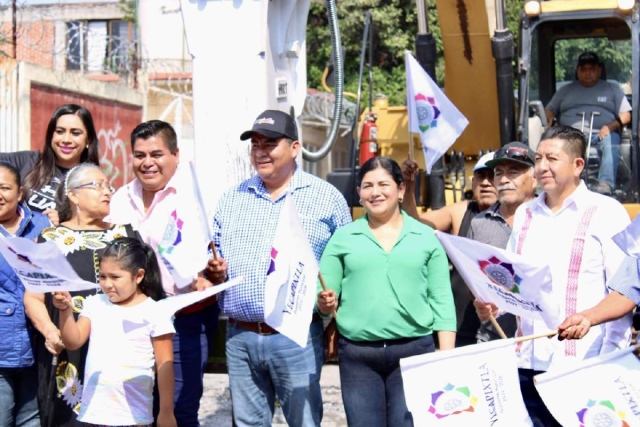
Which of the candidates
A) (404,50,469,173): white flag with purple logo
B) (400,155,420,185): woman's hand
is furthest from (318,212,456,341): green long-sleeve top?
(404,50,469,173): white flag with purple logo

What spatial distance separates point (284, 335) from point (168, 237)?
75cm

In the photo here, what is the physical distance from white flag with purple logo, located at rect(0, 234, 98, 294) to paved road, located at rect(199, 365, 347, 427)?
293cm

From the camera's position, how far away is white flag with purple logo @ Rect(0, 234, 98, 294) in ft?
14.9

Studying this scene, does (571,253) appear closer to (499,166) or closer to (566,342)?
(566,342)

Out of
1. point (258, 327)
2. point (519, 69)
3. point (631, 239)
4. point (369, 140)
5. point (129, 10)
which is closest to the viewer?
point (631, 239)

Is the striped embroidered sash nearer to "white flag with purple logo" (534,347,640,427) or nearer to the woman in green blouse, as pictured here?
"white flag with purple logo" (534,347,640,427)

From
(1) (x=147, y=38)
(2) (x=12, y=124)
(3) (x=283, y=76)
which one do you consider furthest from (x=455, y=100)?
(1) (x=147, y=38)

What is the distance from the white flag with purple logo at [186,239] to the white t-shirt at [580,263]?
155 cm

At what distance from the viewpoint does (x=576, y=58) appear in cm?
1015

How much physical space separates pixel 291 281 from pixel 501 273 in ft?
3.23

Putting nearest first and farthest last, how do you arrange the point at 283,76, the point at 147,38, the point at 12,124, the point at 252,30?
the point at 252,30 < the point at 283,76 < the point at 12,124 < the point at 147,38

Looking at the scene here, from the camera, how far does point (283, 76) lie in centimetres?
763

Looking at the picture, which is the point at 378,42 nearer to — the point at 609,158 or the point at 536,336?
the point at 609,158

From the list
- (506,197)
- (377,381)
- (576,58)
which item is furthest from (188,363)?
(576,58)
